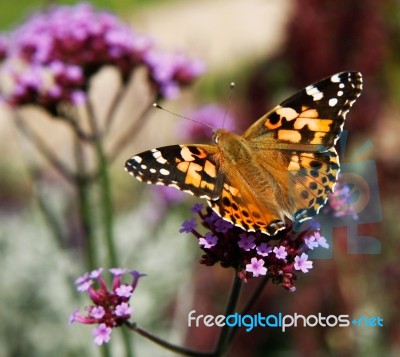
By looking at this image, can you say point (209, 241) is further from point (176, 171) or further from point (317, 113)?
point (317, 113)

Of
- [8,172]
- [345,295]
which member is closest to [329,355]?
A: [345,295]

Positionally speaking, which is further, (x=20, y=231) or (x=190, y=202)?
(x=190, y=202)

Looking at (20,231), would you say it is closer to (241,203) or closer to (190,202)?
(190,202)

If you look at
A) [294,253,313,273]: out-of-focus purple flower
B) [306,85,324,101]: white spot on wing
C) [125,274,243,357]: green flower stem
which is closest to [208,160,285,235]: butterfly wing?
[294,253,313,273]: out-of-focus purple flower

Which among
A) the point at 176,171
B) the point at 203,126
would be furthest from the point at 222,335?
the point at 203,126

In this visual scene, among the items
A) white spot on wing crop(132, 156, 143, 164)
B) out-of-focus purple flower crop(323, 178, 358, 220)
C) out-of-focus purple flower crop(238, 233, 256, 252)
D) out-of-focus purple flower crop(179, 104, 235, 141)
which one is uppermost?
out-of-focus purple flower crop(179, 104, 235, 141)

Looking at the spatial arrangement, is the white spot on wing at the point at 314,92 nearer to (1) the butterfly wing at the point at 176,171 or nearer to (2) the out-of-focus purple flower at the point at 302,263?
(1) the butterfly wing at the point at 176,171

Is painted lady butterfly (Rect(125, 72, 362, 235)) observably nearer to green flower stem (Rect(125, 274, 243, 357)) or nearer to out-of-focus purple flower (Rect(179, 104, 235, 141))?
green flower stem (Rect(125, 274, 243, 357))
